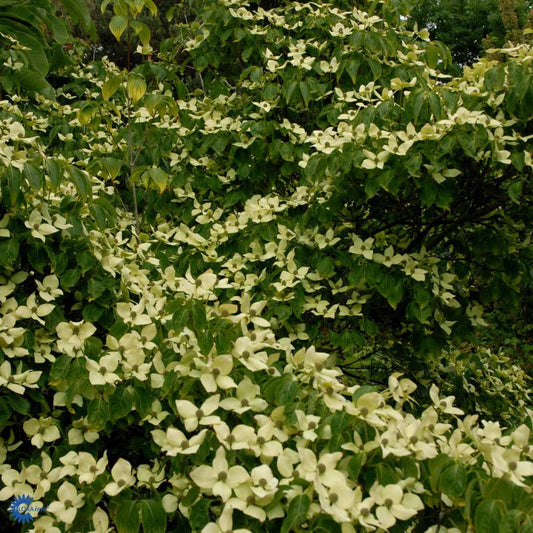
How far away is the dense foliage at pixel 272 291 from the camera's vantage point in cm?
106

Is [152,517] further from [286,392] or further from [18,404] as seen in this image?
[18,404]

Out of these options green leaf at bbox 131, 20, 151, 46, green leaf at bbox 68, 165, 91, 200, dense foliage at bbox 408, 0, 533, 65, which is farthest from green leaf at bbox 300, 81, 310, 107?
dense foliage at bbox 408, 0, 533, 65

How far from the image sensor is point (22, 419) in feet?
4.83

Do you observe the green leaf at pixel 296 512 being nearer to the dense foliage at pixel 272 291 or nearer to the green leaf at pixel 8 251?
the dense foliage at pixel 272 291

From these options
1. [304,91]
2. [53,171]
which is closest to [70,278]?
[53,171]

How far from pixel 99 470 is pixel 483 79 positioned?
1.51m

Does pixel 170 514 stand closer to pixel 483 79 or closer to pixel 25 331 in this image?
pixel 25 331

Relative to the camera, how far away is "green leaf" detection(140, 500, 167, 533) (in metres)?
1.05

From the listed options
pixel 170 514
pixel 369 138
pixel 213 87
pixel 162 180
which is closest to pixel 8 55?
pixel 213 87

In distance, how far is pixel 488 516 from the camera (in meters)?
0.89

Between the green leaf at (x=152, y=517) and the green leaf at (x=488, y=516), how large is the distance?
0.51m

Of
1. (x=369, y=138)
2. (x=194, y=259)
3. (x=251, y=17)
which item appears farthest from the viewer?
(x=251, y=17)

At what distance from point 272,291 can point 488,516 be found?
1.06 m

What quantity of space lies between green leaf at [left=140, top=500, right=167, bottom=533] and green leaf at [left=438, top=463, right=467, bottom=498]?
472mm
